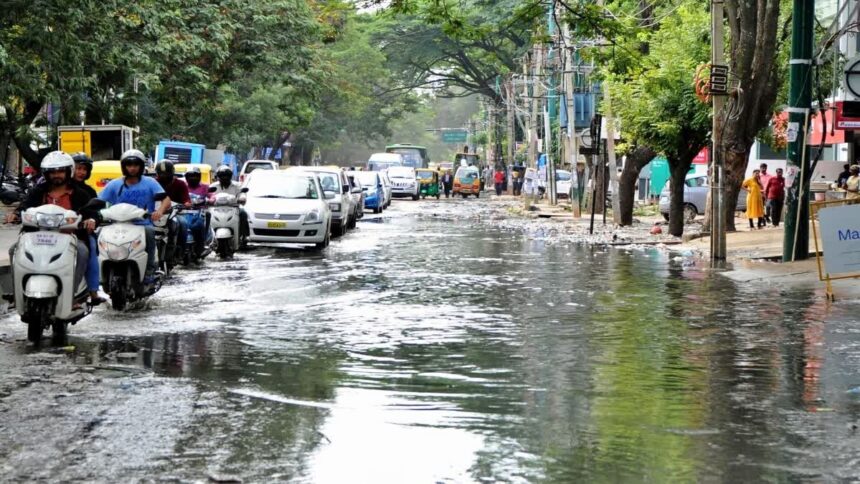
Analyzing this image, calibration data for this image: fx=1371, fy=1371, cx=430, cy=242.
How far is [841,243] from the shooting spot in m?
16.3

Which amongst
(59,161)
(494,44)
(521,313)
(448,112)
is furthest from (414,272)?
(448,112)

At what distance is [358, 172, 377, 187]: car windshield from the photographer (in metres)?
51.4

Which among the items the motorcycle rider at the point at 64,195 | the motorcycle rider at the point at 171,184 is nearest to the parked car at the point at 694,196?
the motorcycle rider at the point at 171,184

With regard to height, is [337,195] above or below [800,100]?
below

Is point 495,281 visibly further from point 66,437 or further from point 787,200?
point 66,437

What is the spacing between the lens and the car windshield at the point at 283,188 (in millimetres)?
27250

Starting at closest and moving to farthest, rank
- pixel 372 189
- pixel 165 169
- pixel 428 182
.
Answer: pixel 165 169 < pixel 372 189 < pixel 428 182

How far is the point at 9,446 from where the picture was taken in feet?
23.7

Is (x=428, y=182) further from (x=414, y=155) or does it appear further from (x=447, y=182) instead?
(x=414, y=155)

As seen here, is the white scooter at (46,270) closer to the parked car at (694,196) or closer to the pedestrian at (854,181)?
the pedestrian at (854,181)

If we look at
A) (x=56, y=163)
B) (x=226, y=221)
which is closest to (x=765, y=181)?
(x=226, y=221)

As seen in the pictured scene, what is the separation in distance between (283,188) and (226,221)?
415 centimetres

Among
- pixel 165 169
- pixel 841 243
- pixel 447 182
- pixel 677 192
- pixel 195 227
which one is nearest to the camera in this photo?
pixel 841 243

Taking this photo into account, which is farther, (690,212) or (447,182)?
(447,182)
